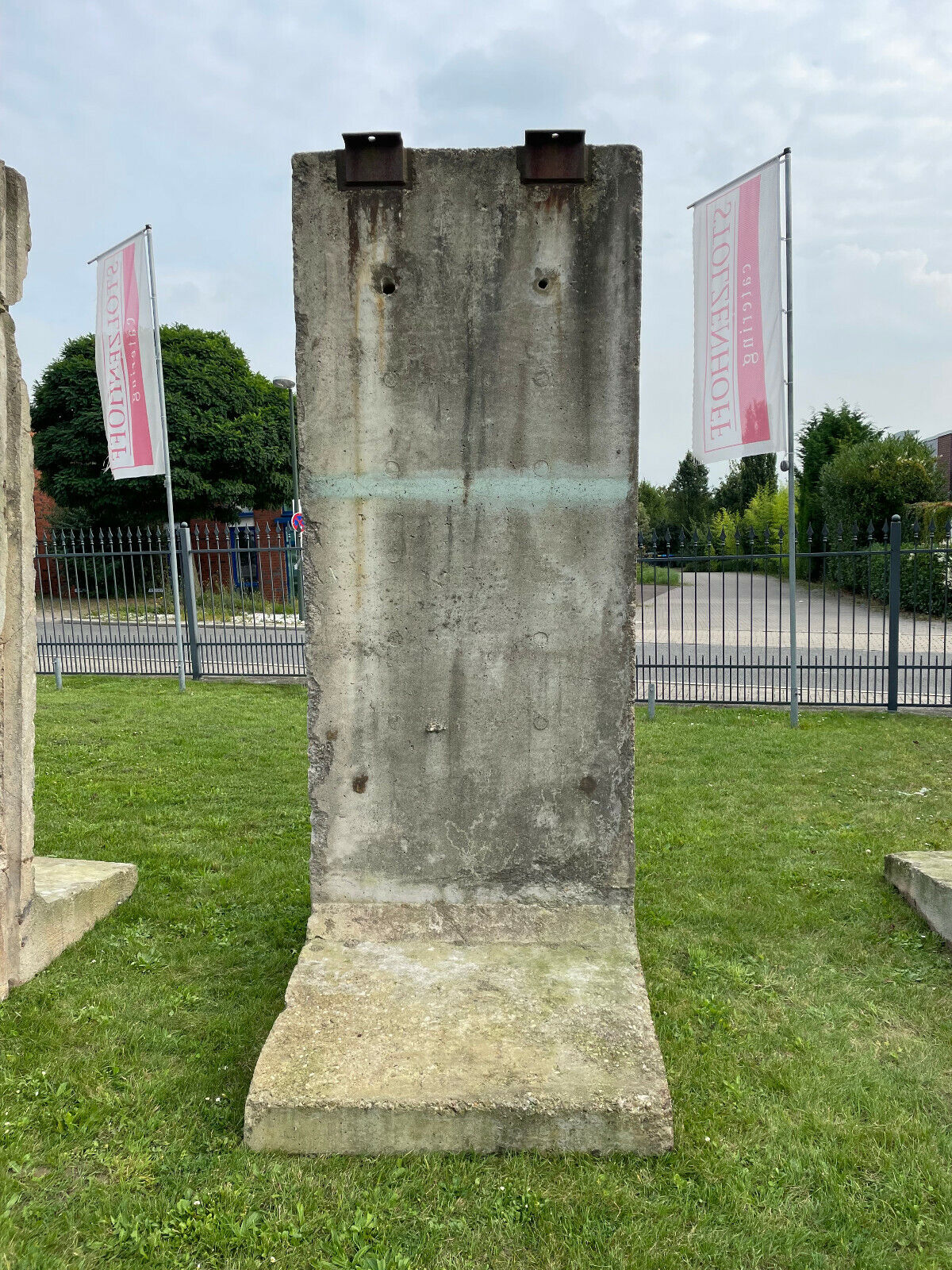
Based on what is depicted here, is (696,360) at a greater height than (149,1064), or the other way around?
(696,360)

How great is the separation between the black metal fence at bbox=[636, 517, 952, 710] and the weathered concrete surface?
5.57 metres

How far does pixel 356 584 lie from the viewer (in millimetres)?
3270

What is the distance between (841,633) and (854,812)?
38.5 ft

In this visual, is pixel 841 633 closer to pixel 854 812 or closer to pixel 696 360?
pixel 696 360

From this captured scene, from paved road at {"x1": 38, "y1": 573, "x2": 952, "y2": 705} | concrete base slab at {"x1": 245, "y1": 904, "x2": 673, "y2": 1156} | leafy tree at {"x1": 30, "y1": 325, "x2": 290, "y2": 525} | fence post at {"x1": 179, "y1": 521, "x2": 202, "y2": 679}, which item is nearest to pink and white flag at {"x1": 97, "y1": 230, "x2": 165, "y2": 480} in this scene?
fence post at {"x1": 179, "y1": 521, "x2": 202, "y2": 679}

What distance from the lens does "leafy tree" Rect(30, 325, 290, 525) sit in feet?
80.6

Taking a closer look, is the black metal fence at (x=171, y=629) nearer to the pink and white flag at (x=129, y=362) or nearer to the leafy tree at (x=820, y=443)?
the pink and white flag at (x=129, y=362)

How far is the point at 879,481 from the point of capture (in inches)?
887

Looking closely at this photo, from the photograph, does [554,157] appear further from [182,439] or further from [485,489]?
[182,439]

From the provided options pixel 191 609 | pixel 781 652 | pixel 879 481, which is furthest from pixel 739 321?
pixel 879 481

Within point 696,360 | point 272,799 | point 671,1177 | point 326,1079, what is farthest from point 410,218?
point 696,360

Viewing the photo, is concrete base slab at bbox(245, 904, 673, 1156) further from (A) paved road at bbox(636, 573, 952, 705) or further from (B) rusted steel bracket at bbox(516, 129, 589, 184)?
(A) paved road at bbox(636, 573, 952, 705)

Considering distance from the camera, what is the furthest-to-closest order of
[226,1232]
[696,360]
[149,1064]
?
1. [696,360]
2. [149,1064]
3. [226,1232]

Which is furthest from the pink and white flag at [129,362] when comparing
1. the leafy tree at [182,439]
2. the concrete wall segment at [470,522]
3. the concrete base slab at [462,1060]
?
the leafy tree at [182,439]
